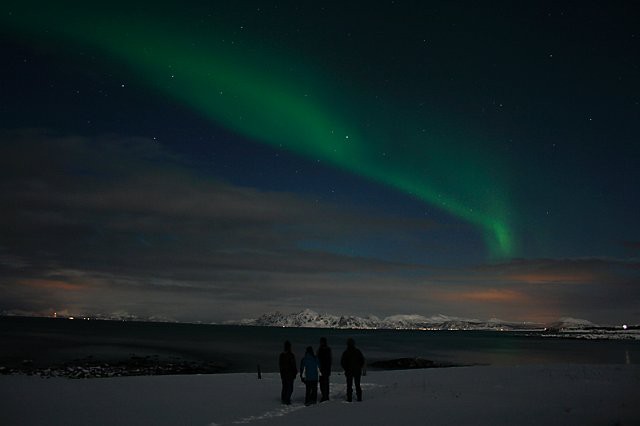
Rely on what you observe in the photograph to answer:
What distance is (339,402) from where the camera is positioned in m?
17.1

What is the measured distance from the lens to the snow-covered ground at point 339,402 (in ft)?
44.8

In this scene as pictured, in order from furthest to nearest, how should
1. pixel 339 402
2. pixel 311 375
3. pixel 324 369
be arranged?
pixel 324 369, pixel 339 402, pixel 311 375

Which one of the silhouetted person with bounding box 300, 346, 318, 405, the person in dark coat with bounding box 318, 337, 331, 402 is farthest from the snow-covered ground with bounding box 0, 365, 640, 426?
the silhouetted person with bounding box 300, 346, 318, 405

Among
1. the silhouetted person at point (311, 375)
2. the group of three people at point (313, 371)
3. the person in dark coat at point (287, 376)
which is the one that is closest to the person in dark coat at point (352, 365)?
the group of three people at point (313, 371)

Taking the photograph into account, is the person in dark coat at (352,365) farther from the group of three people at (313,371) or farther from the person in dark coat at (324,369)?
the person in dark coat at (324,369)

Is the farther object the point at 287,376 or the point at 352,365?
the point at 287,376

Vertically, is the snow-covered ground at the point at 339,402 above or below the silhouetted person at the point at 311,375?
→ below

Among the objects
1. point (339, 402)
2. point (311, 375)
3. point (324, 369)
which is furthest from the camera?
point (324, 369)

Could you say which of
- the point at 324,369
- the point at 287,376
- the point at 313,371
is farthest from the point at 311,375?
the point at 287,376

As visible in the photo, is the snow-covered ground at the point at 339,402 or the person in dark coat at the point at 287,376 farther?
the person in dark coat at the point at 287,376

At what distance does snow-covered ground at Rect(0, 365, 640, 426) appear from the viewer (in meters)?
13.6

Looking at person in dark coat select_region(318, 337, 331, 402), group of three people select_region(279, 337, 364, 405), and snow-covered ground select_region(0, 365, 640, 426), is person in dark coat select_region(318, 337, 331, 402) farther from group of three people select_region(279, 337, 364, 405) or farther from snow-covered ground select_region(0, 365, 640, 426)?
snow-covered ground select_region(0, 365, 640, 426)

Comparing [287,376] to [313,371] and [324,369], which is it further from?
[324,369]

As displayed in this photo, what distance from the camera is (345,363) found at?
17.2 m
